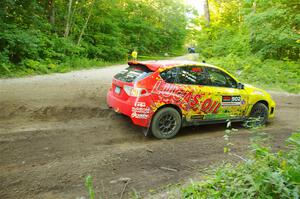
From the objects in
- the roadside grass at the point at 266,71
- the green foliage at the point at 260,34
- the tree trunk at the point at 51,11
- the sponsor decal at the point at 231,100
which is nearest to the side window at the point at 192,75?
the sponsor decal at the point at 231,100

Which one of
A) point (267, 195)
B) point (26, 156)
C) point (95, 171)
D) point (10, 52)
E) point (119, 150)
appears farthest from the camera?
point (10, 52)

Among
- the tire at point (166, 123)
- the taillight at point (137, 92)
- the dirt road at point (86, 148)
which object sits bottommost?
the dirt road at point (86, 148)

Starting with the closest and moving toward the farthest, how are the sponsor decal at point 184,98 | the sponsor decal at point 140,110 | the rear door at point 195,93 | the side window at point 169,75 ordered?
the sponsor decal at point 140,110, the sponsor decal at point 184,98, the side window at point 169,75, the rear door at point 195,93

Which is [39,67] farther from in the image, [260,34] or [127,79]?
[260,34]

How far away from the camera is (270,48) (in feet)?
57.8

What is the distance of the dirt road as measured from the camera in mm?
4082

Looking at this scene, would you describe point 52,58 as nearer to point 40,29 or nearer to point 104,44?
point 40,29

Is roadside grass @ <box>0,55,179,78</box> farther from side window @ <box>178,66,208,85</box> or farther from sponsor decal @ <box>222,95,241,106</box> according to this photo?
sponsor decal @ <box>222,95,241,106</box>

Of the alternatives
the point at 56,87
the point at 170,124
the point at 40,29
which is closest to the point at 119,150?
the point at 170,124

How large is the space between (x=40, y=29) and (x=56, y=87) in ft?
26.6

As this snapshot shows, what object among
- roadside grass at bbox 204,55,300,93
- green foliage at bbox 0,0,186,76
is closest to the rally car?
roadside grass at bbox 204,55,300,93

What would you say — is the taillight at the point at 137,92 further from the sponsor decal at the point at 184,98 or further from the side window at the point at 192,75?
the side window at the point at 192,75

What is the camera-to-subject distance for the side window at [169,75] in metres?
6.14

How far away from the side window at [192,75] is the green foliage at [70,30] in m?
9.05
